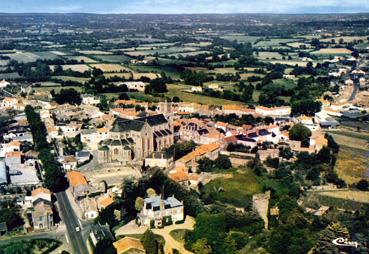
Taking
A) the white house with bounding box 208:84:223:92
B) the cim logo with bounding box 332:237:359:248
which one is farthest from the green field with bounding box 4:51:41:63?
the cim logo with bounding box 332:237:359:248

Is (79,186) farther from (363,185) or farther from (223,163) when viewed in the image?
(363,185)

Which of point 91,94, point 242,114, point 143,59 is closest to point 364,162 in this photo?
point 242,114

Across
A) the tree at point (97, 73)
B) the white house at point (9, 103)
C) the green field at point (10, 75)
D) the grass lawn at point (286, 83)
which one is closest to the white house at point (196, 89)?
the grass lawn at point (286, 83)

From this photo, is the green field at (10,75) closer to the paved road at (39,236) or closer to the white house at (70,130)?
the white house at (70,130)

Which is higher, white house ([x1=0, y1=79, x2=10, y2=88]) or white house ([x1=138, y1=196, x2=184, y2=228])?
white house ([x1=138, y1=196, x2=184, y2=228])

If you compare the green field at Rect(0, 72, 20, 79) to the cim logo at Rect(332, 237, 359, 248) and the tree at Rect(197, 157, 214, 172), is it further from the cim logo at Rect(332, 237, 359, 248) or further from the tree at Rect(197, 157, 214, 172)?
the cim logo at Rect(332, 237, 359, 248)

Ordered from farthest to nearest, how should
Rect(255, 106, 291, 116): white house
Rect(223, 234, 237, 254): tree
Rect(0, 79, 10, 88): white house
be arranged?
Rect(0, 79, 10, 88): white house, Rect(255, 106, 291, 116): white house, Rect(223, 234, 237, 254): tree

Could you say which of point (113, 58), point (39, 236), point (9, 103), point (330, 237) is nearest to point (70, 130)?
point (9, 103)

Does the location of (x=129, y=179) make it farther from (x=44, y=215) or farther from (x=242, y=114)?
(x=242, y=114)
